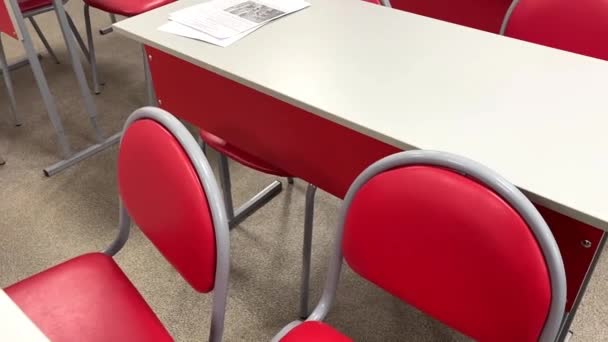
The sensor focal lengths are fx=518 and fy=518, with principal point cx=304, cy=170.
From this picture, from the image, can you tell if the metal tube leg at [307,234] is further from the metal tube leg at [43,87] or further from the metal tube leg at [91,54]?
the metal tube leg at [91,54]

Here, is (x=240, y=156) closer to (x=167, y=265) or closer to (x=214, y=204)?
(x=167, y=265)

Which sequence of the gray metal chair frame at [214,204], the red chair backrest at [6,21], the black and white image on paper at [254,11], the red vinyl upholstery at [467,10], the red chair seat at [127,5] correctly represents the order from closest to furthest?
the gray metal chair frame at [214,204] → the black and white image on paper at [254,11] → the red chair backrest at [6,21] → the red vinyl upholstery at [467,10] → the red chair seat at [127,5]

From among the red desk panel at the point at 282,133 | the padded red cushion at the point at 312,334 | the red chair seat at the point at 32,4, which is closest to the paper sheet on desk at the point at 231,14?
the red desk panel at the point at 282,133

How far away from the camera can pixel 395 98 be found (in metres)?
1.11

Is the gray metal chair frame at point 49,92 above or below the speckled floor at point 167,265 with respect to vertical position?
above

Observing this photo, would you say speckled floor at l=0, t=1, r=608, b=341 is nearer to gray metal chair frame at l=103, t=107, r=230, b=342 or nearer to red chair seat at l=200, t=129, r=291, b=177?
red chair seat at l=200, t=129, r=291, b=177

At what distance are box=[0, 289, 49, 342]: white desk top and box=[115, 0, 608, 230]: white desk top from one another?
65 centimetres

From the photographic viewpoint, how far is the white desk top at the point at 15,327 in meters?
0.71

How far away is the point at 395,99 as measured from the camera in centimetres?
111

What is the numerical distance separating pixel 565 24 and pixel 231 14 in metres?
0.96

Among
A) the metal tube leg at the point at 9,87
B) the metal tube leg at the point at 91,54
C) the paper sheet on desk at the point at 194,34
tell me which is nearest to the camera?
the paper sheet on desk at the point at 194,34

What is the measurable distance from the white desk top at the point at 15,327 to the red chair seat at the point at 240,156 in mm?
745

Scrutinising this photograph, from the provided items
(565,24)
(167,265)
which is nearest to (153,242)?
(167,265)

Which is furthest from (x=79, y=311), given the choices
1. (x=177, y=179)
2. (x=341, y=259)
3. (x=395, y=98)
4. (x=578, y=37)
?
(x=578, y=37)
